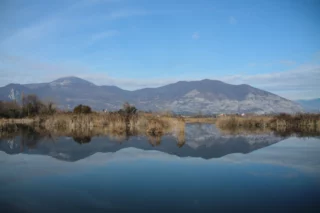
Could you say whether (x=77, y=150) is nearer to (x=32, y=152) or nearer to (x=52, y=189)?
(x=32, y=152)

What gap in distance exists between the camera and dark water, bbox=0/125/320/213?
23.4 ft

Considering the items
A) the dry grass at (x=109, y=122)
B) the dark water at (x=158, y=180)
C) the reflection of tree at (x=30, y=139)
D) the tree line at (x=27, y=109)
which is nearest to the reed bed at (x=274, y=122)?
the dry grass at (x=109, y=122)

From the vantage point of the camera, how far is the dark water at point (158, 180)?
23.4ft

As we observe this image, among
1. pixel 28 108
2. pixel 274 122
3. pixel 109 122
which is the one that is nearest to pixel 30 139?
pixel 109 122

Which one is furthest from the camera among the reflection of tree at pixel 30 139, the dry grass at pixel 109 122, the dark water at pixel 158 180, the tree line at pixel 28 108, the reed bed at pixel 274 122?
the tree line at pixel 28 108

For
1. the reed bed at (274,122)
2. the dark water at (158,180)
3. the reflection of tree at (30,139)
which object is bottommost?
the dark water at (158,180)

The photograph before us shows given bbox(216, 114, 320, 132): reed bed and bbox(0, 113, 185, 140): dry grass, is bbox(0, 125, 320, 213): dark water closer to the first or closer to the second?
bbox(0, 113, 185, 140): dry grass

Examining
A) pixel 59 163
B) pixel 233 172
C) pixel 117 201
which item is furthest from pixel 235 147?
pixel 117 201

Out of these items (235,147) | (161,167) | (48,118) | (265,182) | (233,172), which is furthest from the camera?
(48,118)

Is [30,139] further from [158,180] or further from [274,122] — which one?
[274,122]

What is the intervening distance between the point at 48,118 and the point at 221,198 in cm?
3108

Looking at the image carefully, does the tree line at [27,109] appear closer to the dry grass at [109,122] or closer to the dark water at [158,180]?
the dry grass at [109,122]

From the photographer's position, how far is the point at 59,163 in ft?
41.4

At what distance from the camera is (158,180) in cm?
975
